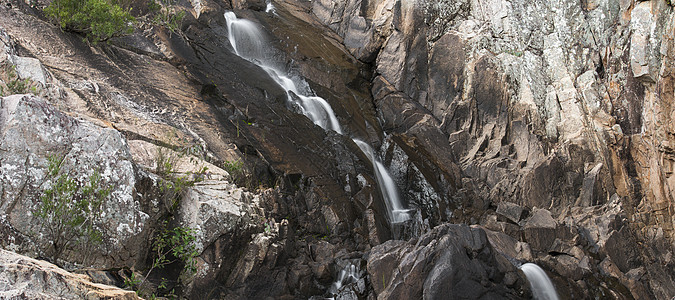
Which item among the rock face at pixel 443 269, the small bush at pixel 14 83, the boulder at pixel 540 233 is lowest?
the rock face at pixel 443 269

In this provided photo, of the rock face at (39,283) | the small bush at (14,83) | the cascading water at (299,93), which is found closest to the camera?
the rock face at (39,283)

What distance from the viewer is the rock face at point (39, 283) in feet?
15.2

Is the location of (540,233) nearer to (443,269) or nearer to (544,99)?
(443,269)

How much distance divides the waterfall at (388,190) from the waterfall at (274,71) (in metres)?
1.38

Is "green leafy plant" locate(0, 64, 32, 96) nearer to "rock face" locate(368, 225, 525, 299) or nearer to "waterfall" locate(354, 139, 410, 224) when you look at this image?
"rock face" locate(368, 225, 525, 299)

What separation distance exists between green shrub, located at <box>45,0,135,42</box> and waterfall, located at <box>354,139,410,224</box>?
27.5 feet

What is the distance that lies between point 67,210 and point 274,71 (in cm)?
1182

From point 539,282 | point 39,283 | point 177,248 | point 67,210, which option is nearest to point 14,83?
point 67,210

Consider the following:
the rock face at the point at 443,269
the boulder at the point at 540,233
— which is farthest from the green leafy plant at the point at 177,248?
the boulder at the point at 540,233

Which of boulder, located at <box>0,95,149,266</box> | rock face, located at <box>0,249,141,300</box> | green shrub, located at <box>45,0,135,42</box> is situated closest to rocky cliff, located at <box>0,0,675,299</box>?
boulder, located at <box>0,95,149,266</box>

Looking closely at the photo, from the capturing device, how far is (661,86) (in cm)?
1639

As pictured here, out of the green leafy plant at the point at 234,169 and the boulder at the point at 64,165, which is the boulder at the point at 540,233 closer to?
the green leafy plant at the point at 234,169

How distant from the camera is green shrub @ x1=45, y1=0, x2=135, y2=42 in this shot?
41.8ft

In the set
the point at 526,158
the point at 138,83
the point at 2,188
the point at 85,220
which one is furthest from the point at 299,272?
the point at 526,158
